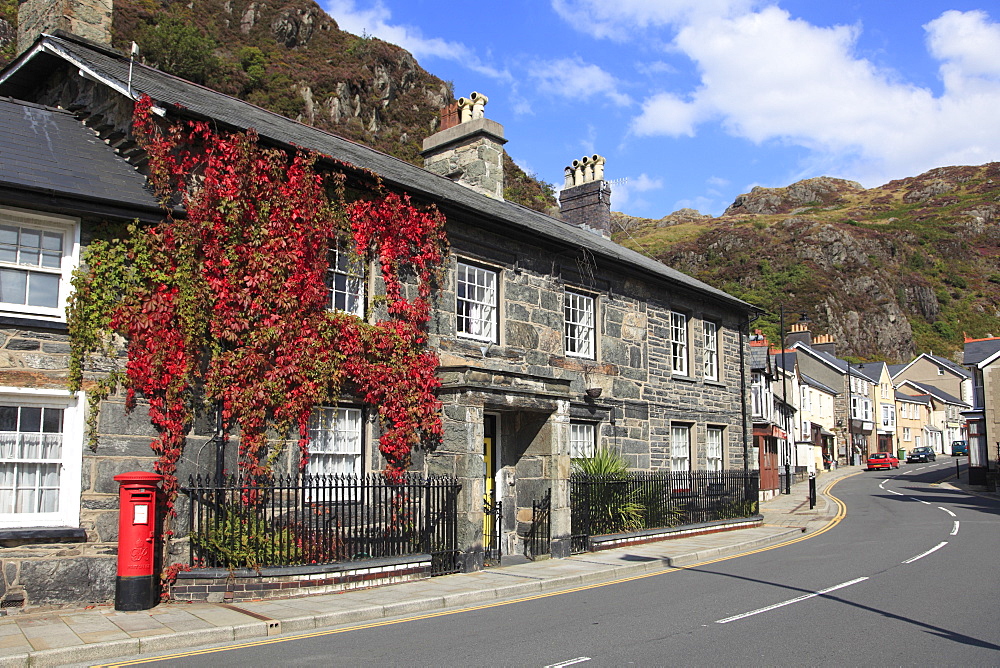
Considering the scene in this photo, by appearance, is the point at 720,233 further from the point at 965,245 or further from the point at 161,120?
the point at 161,120

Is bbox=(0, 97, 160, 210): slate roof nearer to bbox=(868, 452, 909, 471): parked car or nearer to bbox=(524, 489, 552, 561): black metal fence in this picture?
bbox=(524, 489, 552, 561): black metal fence

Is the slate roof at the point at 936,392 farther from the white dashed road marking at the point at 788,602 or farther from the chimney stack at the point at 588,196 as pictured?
the white dashed road marking at the point at 788,602

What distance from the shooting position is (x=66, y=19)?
1308cm

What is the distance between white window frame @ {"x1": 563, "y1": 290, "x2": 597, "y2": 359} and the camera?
56.5 ft

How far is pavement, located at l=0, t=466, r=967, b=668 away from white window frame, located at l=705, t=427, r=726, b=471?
7.13m

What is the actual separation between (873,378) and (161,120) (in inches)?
2828

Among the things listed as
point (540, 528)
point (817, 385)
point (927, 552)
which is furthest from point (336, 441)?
point (817, 385)

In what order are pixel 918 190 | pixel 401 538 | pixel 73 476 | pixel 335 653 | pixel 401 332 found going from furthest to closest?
1. pixel 918 190
2. pixel 401 332
3. pixel 401 538
4. pixel 73 476
5. pixel 335 653

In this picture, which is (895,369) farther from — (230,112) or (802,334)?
(230,112)

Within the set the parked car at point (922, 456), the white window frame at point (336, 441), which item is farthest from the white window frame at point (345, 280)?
the parked car at point (922, 456)

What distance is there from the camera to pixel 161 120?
35.2 ft

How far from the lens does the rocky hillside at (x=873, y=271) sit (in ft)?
314

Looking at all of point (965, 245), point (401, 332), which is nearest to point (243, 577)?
point (401, 332)

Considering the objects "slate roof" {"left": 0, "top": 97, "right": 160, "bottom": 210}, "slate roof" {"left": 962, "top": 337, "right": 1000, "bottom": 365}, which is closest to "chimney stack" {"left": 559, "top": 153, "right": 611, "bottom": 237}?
"slate roof" {"left": 0, "top": 97, "right": 160, "bottom": 210}
